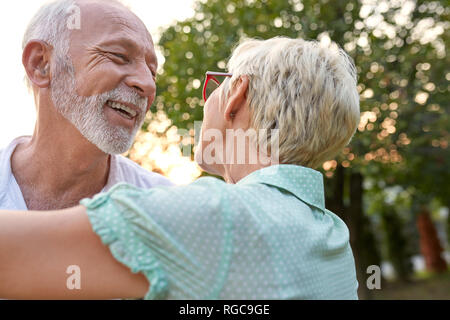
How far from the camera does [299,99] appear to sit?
155 centimetres

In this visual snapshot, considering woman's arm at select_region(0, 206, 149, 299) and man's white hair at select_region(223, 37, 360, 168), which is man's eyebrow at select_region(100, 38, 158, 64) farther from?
woman's arm at select_region(0, 206, 149, 299)

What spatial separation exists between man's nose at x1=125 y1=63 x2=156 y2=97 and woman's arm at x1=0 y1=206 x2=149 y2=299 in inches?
44.7

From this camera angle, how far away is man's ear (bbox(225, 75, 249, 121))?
1.60 meters

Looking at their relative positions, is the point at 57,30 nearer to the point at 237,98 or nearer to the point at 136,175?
the point at 136,175

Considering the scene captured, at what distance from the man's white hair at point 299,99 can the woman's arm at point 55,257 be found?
664 millimetres

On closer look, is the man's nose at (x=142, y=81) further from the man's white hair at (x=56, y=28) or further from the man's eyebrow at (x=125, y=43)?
the man's white hair at (x=56, y=28)

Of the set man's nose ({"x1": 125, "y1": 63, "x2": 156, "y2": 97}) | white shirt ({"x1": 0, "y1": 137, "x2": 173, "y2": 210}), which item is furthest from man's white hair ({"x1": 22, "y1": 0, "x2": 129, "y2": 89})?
white shirt ({"x1": 0, "y1": 137, "x2": 173, "y2": 210})

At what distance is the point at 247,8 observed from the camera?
9.14m

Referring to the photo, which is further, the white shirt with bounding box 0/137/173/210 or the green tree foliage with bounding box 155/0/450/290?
the green tree foliage with bounding box 155/0/450/290

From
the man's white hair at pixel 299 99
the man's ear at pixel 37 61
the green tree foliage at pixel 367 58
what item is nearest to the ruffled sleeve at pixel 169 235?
the man's white hair at pixel 299 99

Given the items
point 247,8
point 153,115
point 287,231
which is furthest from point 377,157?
point 287,231

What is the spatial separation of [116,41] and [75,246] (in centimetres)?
131

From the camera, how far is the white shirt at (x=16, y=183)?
209cm

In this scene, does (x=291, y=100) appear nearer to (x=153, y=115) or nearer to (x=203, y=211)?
(x=203, y=211)
